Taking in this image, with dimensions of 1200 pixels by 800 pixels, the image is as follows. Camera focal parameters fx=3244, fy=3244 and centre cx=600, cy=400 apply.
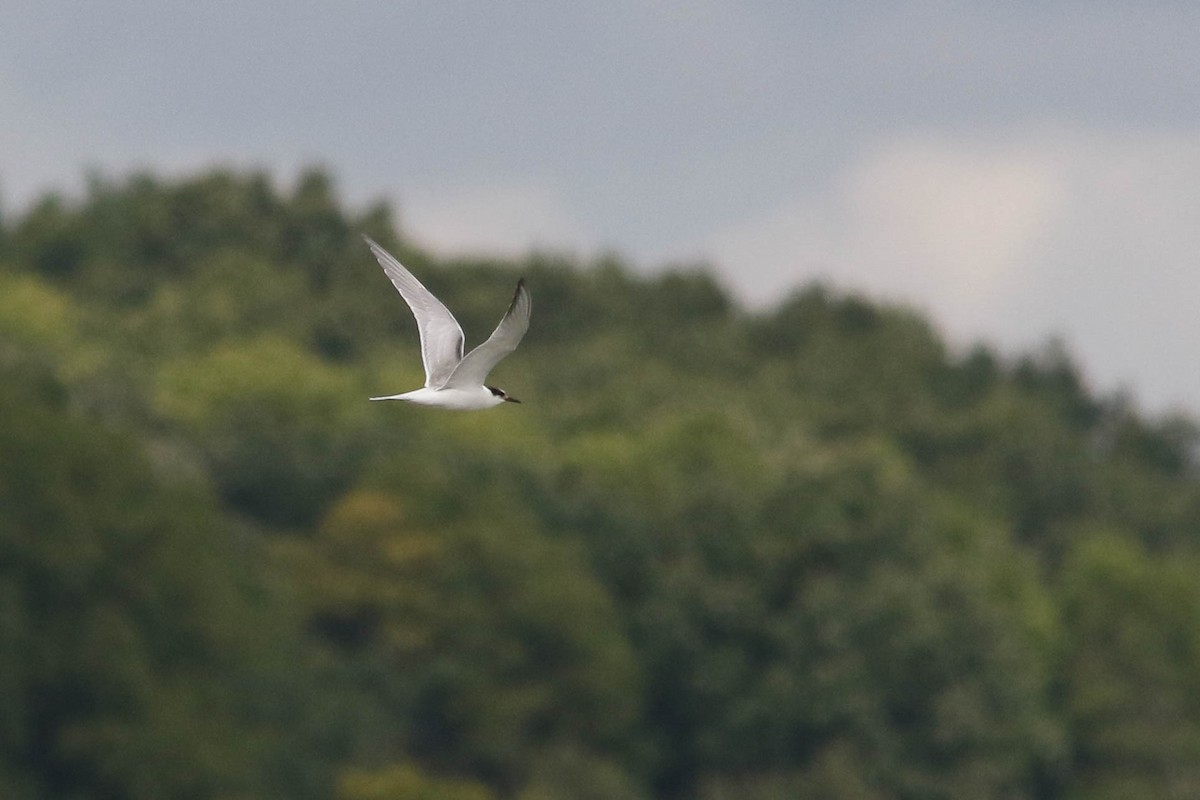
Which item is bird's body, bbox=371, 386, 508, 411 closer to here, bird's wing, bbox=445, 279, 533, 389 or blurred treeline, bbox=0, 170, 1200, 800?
bird's wing, bbox=445, 279, 533, 389

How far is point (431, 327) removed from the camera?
1084 inches

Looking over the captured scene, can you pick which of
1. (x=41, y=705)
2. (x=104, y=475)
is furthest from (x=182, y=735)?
(x=104, y=475)

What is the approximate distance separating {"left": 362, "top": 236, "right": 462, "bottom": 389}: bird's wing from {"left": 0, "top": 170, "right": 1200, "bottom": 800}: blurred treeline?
164 ft

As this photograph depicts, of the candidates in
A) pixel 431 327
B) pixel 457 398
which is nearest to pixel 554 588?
pixel 431 327

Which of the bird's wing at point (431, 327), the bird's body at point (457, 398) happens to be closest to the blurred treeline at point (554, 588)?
the bird's wing at point (431, 327)

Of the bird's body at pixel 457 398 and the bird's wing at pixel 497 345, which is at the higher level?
the bird's wing at pixel 497 345

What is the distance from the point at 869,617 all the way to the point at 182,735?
1257 inches

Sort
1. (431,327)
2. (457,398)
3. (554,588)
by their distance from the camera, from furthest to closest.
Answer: (554,588) < (431,327) < (457,398)

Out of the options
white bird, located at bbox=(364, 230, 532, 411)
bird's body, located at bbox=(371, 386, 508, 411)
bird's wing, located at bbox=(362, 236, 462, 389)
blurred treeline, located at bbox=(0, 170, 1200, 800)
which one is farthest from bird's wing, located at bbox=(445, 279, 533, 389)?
blurred treeline, located at bbox=(0, 170, 1200, 800)

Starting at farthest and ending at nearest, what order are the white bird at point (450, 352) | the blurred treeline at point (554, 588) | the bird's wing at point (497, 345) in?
the blurred treeline at point (554, 588), the white bird at point (450, 352), the bird's wing at point (497, 345)

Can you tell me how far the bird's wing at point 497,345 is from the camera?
2503cm

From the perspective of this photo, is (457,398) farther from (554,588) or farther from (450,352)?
(554,588)

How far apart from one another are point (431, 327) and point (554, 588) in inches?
2985

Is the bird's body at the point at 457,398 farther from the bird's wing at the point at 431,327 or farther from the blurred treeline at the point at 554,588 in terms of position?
the blurred treeline at the point at 554,588
